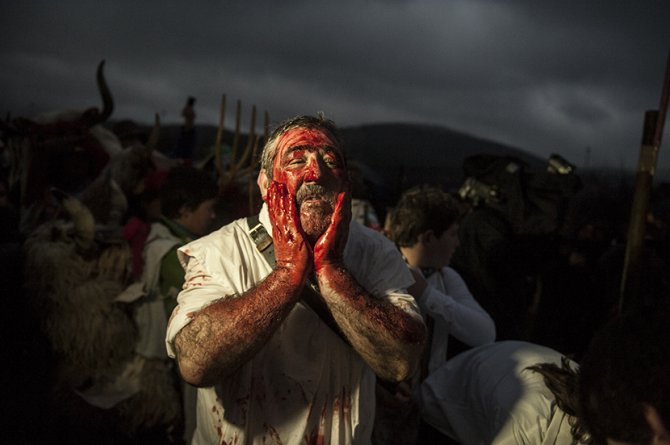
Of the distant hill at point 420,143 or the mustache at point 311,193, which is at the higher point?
the mustache at point 311,193

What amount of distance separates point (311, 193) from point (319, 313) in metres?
0.35

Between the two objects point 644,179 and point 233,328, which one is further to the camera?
point 644,179

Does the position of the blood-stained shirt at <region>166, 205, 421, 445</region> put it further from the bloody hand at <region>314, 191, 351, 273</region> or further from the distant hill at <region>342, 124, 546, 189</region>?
the distant hill at <region>342, 124, 546, 189</region>

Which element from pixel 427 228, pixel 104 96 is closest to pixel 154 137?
pixel 104 96

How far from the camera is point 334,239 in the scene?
1.28 meters

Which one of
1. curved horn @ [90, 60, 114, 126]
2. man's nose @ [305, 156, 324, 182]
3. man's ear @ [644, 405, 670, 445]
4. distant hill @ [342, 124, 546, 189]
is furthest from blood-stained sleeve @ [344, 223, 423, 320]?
distant hill @ [342, 124, 546, 189]

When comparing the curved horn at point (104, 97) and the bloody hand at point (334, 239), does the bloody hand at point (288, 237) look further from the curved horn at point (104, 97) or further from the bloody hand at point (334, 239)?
the curved horn at point (104, 97)

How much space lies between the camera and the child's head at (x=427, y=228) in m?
2.62

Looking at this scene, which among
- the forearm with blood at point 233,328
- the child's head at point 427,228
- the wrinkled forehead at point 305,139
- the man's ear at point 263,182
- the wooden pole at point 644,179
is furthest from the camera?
the wooden pole at point 644,179

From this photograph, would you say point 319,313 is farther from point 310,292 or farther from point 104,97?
point 104,97

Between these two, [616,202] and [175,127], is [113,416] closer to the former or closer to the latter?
[616,202]

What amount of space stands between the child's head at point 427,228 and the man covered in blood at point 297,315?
40.2 inches

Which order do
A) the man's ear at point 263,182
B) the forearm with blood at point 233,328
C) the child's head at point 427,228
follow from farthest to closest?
the child's head at point 427,228
the man's ear at point 263,182
the forearm with blood at point 233,328

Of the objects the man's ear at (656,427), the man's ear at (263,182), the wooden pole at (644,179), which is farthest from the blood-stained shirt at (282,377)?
the wooden pole at (644,179)
